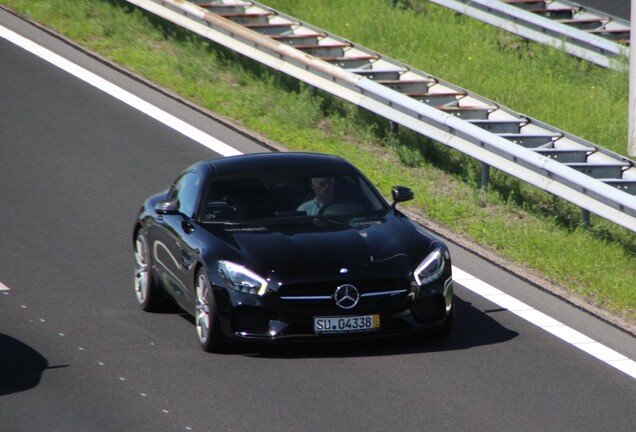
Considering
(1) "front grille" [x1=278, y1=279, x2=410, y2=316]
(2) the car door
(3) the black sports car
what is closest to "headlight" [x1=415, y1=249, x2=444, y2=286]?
(3) the black sports car

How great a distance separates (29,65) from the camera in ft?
64.5

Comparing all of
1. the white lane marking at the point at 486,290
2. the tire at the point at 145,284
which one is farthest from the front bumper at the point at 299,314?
the tire at the point at 145,284

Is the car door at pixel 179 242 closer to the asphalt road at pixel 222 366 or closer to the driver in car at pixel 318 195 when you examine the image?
the asphalt road at pixel 222 366

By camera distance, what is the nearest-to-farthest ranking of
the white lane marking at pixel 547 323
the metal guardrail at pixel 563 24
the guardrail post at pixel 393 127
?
1. the white lane marking at pixel 547 323
2. the guardrail post at pixel 393 127
3. the metal guardrail at pixel 563 24

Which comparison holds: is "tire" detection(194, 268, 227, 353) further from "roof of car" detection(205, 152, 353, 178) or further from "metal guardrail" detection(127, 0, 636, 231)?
"metal guardrail" detection(127, 0, 636, 231)

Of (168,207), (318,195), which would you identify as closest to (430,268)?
(318,195)

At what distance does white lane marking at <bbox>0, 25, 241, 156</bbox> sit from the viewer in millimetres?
16656

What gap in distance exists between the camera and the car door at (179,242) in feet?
35.1

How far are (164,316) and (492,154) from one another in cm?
443

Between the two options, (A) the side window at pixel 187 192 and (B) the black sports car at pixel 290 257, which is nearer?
(B) the black sports car at pixel 290 257

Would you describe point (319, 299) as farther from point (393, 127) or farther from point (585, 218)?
point (393, 127)

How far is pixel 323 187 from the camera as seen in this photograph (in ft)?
36.8

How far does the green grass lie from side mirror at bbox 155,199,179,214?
11.3ft

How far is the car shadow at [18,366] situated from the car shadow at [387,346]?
1.37 meters
